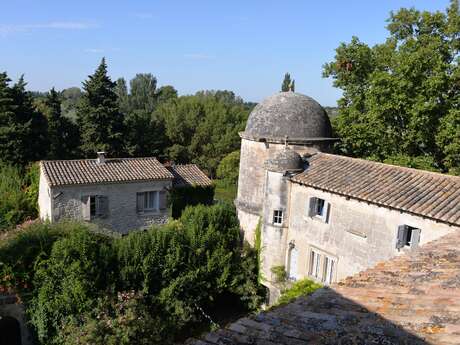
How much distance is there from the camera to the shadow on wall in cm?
432

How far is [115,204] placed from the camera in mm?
25516

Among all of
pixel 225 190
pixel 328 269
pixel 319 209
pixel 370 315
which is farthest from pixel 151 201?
pixel 370 315

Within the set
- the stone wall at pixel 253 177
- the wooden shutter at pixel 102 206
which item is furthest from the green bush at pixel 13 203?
the stone wall at pixel 253 177

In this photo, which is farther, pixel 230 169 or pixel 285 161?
pixel 230 169

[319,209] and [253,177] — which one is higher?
[253,177]

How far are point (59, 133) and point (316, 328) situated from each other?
127 feet

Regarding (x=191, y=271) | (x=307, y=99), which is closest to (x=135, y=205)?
(x=191, y=271)

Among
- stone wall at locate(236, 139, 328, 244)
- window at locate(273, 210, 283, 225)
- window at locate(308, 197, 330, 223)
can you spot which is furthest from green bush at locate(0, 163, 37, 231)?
window at locate(308, 197, 330, 223)

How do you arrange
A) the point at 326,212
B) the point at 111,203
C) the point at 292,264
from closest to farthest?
the point at 326,212, the point at 292,264, the point at 111,203

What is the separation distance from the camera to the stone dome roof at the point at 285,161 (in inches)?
723

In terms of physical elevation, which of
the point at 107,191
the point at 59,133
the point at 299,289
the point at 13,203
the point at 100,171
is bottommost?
the point at 299,289

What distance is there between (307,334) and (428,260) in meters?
4.58

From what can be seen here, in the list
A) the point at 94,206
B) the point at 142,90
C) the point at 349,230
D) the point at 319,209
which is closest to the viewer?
the point at 349,230

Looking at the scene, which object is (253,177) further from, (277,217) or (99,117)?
(99,117)
